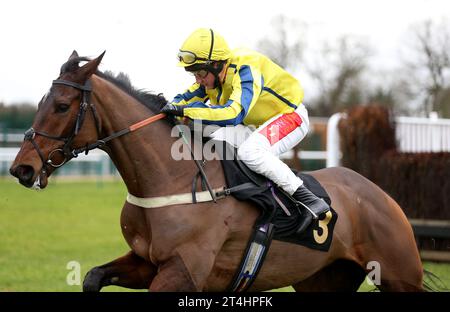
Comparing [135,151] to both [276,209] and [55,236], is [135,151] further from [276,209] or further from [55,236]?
[55,236]

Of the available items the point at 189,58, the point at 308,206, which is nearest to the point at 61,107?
the point at 189,58

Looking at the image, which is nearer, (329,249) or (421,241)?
(329,249)

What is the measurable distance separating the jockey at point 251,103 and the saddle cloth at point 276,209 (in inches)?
2.5

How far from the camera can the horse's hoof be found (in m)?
4.58

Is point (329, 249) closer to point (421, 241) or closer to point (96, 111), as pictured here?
point (96, 111)

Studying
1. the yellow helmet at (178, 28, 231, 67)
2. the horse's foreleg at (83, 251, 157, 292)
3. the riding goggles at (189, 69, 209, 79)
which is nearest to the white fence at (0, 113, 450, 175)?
the riding goggles at (189, 69, 209, 79)

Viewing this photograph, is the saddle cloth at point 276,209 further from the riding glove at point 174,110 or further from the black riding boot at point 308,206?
the riding glove at point 174,110

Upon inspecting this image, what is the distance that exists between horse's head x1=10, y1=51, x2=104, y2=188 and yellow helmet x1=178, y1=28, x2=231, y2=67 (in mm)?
620

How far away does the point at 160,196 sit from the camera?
4.38 m

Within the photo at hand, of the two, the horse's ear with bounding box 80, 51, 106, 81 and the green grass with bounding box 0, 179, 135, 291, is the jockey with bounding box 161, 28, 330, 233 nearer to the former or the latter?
the horse's ear with bounding box 80, 51, 106, 81

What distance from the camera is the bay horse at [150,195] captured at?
4.17 meters

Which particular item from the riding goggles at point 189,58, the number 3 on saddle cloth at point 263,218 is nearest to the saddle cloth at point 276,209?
the number 3 on saddle cloth at point 263,218
